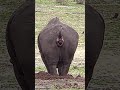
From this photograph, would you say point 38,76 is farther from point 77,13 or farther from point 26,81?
point 77,13

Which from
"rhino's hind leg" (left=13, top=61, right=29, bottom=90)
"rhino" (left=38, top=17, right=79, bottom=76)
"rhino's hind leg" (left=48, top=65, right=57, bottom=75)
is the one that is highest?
"rhino" (left=38, top=17, right=79, bottom=76)

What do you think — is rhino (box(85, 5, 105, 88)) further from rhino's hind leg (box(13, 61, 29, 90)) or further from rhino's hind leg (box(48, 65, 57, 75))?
rhino's hind leg (box(13, 61, 29, 90))

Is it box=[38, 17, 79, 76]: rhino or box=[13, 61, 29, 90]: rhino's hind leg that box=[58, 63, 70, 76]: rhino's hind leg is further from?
box=[13, 61, 29, 90]: rhino's hind leg

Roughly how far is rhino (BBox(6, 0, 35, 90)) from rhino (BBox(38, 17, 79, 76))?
0.04 m

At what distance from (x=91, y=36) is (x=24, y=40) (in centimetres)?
24

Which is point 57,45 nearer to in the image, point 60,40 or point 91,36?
point 60,40

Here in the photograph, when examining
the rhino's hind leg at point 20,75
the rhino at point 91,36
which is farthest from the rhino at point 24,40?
the rhino at point 91,36

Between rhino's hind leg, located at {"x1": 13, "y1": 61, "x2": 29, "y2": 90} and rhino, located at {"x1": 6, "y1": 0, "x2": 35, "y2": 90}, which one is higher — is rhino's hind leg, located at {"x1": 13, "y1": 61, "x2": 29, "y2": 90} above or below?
below

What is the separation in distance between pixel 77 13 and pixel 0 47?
2.56 meters

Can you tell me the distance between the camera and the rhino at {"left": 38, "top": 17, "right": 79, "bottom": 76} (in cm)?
171

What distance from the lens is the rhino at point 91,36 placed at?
1732mm

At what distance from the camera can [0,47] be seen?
14.0ft

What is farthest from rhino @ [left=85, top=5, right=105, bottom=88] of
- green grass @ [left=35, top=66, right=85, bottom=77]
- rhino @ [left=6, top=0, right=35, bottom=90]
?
rhino @ [left=6, top=0, right=35, bottom=90]

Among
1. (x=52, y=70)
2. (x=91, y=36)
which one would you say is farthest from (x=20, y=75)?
(x=91, y=36)
